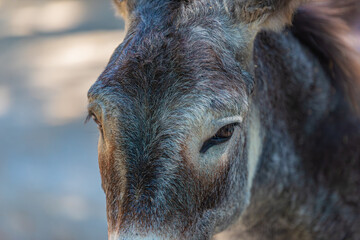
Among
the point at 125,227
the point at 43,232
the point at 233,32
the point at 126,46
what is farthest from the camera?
the point at 43,232

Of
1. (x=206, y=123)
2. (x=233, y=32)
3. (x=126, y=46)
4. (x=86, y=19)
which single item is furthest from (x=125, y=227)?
(x=86, y=19)

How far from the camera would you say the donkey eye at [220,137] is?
1.84 metres

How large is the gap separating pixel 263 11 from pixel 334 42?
63 centimetres

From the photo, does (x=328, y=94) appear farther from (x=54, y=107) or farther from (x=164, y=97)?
(x=54, y=107)

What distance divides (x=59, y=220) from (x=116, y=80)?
330 centimetres

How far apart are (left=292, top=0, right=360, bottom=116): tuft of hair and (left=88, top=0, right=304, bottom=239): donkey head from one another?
0.61 metres

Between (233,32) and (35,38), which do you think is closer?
(233,32)

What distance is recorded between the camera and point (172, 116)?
68.9 inches

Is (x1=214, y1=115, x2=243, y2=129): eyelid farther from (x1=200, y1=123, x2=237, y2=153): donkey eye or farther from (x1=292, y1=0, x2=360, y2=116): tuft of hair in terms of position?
(x1=292, y1=0, x2=360, y2=116): tuft of hair

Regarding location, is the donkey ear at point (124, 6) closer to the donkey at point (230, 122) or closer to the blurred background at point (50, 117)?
the donkey at point (230, 122)

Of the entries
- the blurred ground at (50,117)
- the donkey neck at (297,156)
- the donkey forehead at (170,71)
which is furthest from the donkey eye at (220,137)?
the blurred ground at (50,117)

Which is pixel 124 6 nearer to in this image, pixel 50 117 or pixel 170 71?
pixel 170 71

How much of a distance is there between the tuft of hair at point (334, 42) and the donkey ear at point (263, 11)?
0.40 m

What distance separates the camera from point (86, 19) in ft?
24.0
